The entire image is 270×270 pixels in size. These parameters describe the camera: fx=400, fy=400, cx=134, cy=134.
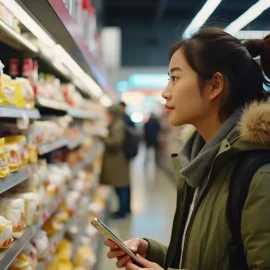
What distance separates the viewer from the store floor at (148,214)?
5176 mm

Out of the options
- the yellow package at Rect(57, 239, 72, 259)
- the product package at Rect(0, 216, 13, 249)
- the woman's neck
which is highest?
the woman's neck

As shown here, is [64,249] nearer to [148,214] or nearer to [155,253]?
[155,253]

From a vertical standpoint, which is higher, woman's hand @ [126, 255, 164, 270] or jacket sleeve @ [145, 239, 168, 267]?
woman's hand @ [126, 255, 164, 270]

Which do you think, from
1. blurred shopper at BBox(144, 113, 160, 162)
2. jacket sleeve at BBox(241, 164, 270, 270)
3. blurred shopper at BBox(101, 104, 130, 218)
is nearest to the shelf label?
jacket sleeve at BBox(241, 164, 270, 270)

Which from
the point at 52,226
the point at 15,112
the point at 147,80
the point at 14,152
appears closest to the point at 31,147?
the point at 14,152

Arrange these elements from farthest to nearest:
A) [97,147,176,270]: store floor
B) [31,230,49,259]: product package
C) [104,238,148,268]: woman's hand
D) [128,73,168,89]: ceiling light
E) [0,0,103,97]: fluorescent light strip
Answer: [128,73,168,89]: ceiling light → [97,147,176,270]: store floor → [31,230,49,259]: product package → [0,0,103,97]: fluorescent light strip → [104,238,148,268]: woman's hand

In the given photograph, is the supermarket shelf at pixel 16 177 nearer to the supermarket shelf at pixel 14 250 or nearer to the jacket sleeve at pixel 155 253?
the supermarket shelf at pixel 14 250

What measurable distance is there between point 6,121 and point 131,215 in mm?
4409

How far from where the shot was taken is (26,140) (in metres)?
2.18

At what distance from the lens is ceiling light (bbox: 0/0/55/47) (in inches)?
70.5

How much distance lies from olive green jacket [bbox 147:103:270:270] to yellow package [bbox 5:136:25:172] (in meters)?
0.90

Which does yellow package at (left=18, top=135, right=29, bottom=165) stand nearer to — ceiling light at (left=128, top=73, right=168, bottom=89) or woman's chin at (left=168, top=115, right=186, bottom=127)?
woman's chin at (left=168, top=115, right=186, bottom=127)

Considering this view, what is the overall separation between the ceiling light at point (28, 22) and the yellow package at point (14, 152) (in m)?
0.60

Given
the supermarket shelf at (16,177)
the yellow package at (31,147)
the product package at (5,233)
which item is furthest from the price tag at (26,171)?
the product package at (5,233)
